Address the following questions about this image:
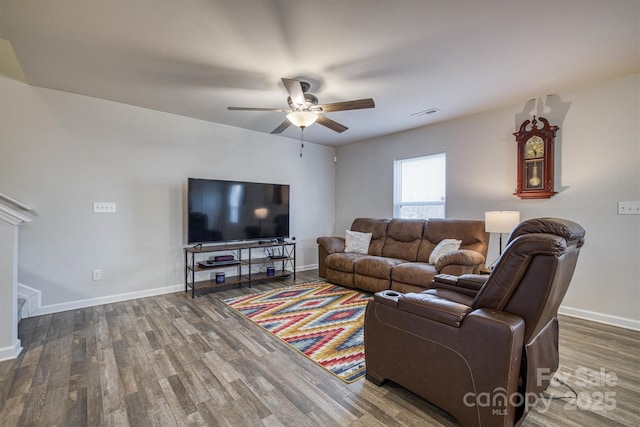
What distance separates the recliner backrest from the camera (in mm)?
1303

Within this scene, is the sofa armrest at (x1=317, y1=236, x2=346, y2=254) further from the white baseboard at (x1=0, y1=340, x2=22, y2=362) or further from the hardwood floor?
the white baseboard at (x1=0, y1=340, x2=22, y2=362)

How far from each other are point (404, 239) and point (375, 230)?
56 cm

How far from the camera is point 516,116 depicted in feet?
11.6

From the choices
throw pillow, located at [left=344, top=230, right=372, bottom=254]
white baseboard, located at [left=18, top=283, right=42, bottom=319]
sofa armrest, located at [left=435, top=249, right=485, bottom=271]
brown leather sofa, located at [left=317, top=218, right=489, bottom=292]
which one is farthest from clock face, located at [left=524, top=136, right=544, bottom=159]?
white baseboard, located at [left=18, top=283, right=42, bottom=319]

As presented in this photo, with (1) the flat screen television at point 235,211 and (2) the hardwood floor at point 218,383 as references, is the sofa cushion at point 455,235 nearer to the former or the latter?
(2) the hardwood floor at point 218,383

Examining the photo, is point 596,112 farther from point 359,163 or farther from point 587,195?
point 359,163

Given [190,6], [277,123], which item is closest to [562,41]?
[190,6]

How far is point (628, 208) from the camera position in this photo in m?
2.86

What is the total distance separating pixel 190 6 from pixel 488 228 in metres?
3.45

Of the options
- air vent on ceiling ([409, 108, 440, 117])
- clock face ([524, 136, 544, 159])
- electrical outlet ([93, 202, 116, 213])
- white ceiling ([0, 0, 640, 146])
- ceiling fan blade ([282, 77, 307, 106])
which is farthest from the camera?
air vent on ceiling ([409, 108, 440, 117])

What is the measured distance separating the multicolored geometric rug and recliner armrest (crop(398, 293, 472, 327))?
71 cm

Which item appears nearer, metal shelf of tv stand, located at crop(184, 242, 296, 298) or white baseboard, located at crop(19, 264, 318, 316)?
white baseboard, located at crop(19, 264, 318, 316)

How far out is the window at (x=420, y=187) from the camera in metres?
4.44

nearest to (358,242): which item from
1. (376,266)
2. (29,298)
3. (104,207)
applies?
(376,266)
